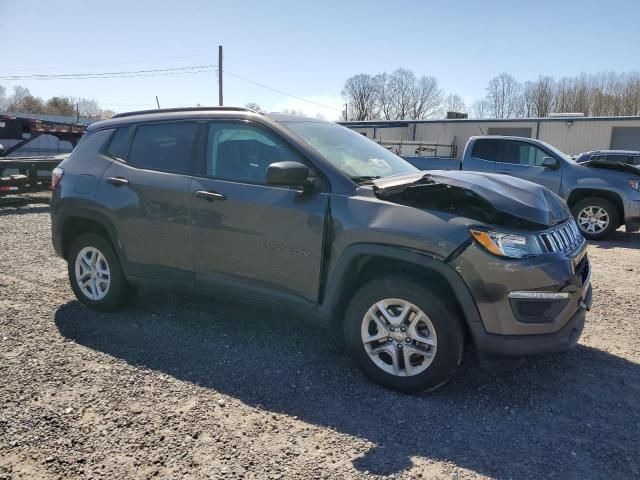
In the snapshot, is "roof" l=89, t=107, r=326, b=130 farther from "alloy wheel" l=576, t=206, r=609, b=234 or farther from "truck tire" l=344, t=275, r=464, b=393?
"alloy wheel" l=576, t=206, r=609, b=234

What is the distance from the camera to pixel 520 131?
30.1 metres

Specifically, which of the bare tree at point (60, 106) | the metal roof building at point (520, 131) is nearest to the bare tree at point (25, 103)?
the bare tree at point (60, 106)

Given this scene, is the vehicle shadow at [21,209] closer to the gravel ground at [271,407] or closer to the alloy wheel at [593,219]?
the gravel ground at [271,407]

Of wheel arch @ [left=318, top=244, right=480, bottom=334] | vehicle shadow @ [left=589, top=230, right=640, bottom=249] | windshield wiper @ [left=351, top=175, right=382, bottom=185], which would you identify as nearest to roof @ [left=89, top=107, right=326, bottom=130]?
windshield wiper @ [left=351, top=175, right=382, bottom=185]

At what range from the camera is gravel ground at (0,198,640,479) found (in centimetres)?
259

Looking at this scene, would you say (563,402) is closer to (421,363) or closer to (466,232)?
(421,363)

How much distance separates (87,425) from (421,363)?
202 centimetres

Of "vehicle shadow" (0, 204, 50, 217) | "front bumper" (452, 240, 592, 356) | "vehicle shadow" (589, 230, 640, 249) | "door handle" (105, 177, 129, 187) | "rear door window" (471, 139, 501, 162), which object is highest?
"rear door window" (471, 139, 501, 162)

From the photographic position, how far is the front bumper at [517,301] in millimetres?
2932

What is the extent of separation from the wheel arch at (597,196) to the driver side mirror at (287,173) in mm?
7903

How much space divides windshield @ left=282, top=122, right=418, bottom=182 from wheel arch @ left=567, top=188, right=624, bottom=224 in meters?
6.59

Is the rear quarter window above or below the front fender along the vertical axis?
above

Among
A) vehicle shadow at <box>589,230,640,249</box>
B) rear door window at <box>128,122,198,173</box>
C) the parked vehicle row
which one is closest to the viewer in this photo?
rear door window at <box>128,122,198,173</box>

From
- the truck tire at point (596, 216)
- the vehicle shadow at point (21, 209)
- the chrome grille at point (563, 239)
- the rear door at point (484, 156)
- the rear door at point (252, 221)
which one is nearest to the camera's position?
the chrome grille at point (563, 239)
